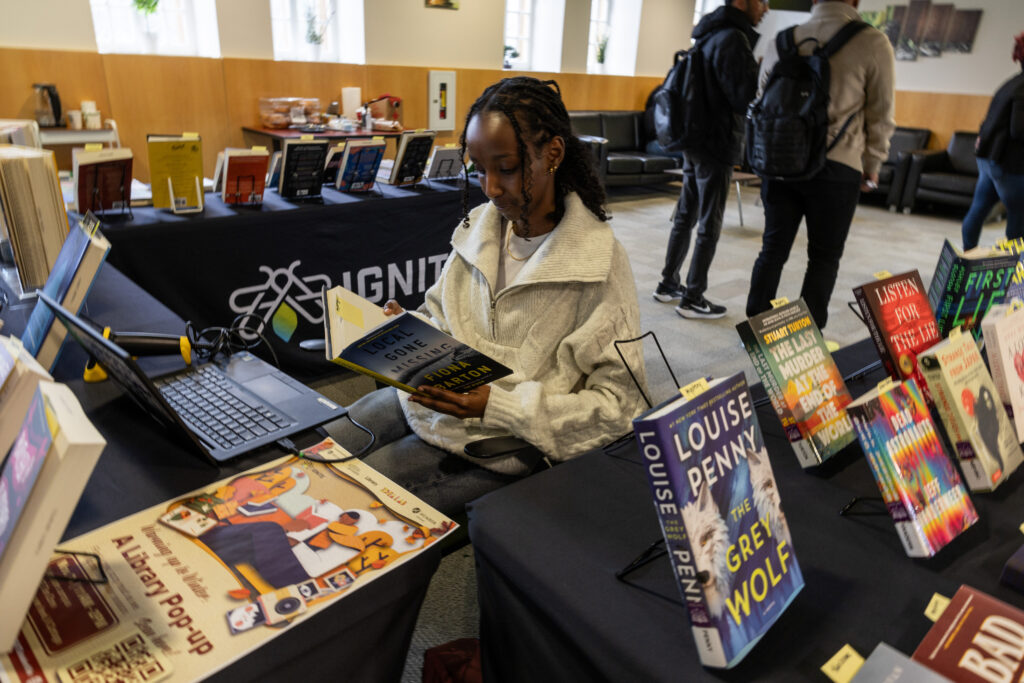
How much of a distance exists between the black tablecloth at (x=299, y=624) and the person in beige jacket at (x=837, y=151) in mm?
2027

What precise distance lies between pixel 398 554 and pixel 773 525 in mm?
443

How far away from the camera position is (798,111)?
262cm

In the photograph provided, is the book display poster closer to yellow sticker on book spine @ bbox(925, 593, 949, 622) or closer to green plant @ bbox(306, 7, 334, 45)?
yellow sticker on book spine @ bbox(925, 593, 949, 622)

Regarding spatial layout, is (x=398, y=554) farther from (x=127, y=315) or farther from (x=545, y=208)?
(x=127, y=315)

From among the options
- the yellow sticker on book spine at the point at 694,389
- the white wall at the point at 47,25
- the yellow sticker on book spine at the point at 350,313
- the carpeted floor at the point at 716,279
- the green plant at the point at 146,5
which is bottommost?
the carpeted floor at the point at 716,279

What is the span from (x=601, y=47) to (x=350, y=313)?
7.87 m

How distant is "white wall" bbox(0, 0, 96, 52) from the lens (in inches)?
166

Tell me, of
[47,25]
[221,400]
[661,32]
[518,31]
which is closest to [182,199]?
[221,400]

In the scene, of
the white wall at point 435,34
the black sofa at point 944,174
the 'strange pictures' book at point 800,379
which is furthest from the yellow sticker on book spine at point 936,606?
the black sofa at point 944,174

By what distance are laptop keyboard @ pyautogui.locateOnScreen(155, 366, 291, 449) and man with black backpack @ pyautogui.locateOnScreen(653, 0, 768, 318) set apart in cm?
280

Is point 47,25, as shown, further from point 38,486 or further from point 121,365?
point 38,486

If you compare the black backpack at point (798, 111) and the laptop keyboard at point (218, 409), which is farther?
the black backpack at point (798, 111)

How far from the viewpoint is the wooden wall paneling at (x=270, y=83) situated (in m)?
5.22

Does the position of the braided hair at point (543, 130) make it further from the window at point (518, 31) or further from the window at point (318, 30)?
the window at point (518, 31)
